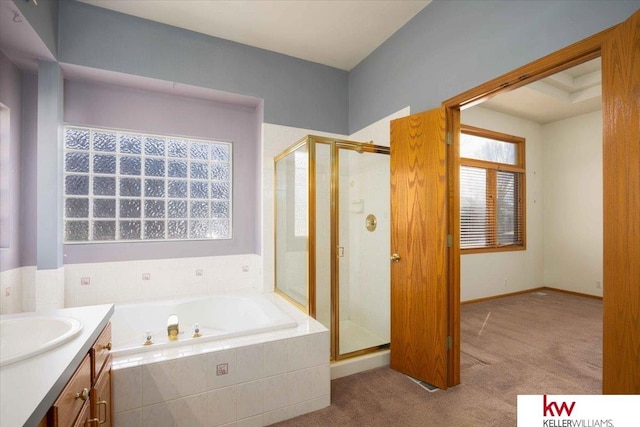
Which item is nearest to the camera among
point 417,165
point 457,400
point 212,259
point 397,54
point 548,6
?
point 548,6

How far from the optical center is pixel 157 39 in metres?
2.61

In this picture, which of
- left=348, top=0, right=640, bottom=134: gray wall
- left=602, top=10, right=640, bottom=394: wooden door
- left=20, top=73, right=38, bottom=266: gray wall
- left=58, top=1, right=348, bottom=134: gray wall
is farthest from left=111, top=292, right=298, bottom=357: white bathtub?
left=348, top=0, right=640, bottom=134: gray wall

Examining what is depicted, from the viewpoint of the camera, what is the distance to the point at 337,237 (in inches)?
101

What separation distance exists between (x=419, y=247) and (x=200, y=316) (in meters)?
2.04

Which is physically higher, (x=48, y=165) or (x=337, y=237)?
(x=48, y=165)

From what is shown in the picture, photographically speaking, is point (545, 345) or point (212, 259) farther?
point (212, 259)

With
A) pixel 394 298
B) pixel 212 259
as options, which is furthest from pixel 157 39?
pixel 394 298

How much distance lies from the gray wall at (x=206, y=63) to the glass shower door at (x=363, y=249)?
0.88 meters

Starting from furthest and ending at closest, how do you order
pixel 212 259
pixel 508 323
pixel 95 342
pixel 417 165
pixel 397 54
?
1. pixel 508 323
2. pixel 212 259
3. pixel 397 54
4. pixel 417 165
5. pixel 95 342

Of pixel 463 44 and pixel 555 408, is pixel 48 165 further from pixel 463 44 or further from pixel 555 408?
pixel 555 408

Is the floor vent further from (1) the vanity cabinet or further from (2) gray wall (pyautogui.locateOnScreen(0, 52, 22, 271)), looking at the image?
(2) gray wall (pyautogui.locateOnScreen(0, 52, 22, 271))

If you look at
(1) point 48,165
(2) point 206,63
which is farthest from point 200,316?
(2) point 206,63

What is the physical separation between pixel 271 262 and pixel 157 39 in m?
2.27

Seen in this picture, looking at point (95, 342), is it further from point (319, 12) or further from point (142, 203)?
point (319, 12)
